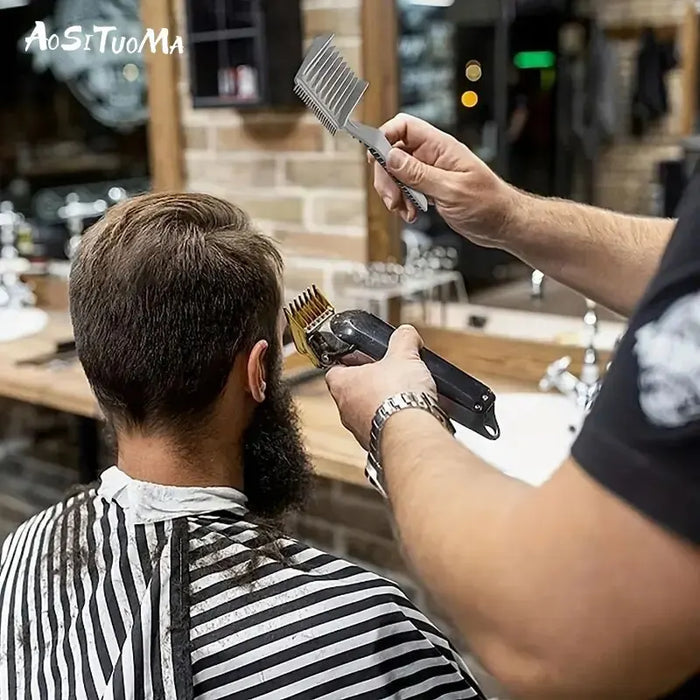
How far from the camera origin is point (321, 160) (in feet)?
7.82

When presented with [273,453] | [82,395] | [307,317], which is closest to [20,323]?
[82,395]

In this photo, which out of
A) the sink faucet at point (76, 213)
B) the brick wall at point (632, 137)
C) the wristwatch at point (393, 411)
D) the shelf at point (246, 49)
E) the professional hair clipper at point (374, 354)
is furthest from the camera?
the sink faucet at point (76, 213)

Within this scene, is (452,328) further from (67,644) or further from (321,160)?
(67,644)

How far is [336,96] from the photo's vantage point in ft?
4.25

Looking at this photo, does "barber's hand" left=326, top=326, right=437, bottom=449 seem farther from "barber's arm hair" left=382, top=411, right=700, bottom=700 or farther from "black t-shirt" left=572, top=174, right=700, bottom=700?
"black t-shirt" left=572, top=174, right=700, bottom=700

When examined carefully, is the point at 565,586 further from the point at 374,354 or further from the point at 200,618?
the point at 200,618

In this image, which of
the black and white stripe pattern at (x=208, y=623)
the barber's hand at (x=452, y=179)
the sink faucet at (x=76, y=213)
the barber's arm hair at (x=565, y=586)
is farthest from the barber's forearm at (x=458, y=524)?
the sink faucet at (x=76, y=213)

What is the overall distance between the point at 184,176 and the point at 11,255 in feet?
1.89

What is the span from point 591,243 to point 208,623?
706 millimetres

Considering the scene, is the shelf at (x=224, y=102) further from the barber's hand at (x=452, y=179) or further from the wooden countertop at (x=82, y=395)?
the barber's hand at (x=452, y=179)

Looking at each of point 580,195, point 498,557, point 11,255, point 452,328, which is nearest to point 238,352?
point 498,557

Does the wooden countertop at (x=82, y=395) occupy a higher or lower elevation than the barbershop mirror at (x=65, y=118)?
lower

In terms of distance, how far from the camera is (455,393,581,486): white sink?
155 centimetres

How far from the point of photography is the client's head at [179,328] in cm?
116
